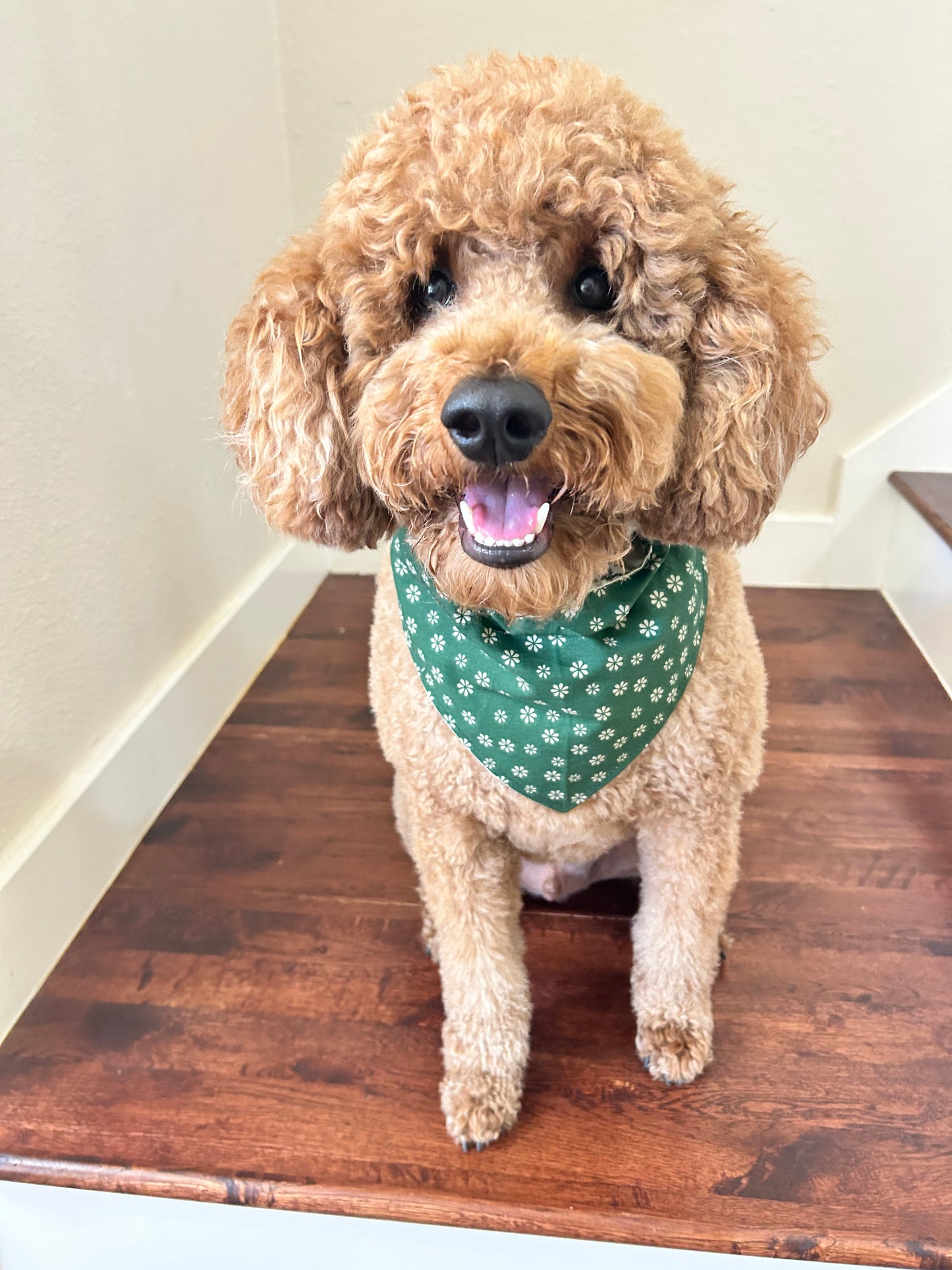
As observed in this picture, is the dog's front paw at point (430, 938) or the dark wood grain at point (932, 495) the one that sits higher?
the dark wood grain at point (932, 495)

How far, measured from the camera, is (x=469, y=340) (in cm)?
69

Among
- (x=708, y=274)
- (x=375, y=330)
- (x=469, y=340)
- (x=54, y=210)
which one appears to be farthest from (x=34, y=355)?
(x=708, y=274)

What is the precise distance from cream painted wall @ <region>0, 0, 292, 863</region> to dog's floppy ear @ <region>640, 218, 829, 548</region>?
32.2 inches

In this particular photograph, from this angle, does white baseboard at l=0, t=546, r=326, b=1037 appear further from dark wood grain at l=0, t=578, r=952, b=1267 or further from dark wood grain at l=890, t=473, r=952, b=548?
dark wood grain at l=890, t=473, r=952, b=548

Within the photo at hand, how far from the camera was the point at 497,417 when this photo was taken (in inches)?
25.1

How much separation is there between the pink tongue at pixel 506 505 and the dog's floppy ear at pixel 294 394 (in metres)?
0.17

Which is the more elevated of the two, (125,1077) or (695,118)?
(695,118)

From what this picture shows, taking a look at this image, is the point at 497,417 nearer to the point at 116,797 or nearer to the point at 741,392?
the point at 741,392

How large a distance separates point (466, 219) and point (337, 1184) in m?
0.95

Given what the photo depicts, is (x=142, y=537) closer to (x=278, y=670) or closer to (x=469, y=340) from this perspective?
(x=278, y=670)

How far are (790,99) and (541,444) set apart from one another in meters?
1.49

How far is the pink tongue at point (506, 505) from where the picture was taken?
70cm


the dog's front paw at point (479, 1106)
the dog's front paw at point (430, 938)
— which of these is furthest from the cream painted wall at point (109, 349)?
the dog's front paw at point (479, 1106)

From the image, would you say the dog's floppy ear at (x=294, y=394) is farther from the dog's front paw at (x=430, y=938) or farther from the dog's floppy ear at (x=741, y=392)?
the dog's front paw at (x=430, y=938)
